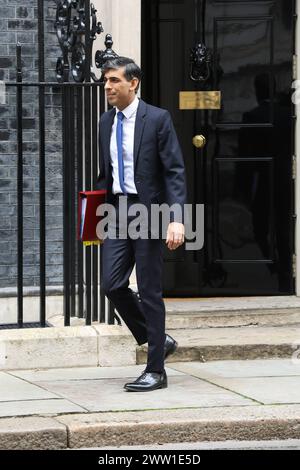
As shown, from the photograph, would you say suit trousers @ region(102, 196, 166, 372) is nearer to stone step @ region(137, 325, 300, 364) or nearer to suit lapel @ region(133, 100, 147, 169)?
suit lapel @ region(133, 100, 147, 169)

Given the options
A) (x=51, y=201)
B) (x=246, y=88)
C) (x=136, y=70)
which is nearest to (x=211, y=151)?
(x=246, y=88)

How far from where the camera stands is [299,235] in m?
10.8

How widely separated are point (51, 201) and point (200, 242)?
1308mm

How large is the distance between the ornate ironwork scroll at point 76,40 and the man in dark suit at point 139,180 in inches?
40.2

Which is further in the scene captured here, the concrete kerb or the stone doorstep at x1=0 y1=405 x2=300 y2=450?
the concrete kerb

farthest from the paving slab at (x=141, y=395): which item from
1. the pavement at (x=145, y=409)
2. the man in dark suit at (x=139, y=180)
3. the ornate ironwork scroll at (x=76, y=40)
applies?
the ornate ironwork scroll at (x=76, y=40)

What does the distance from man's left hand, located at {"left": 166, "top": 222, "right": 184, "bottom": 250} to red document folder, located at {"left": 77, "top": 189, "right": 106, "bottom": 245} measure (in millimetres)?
598

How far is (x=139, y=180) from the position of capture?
8125 millimetres

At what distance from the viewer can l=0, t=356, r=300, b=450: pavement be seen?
7.24 meters

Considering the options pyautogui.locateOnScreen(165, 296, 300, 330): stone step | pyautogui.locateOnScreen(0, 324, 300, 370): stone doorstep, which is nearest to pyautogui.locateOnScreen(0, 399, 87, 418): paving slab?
pyautogui.locateOnScreen(0, 324, 300, 370): stone doorstep

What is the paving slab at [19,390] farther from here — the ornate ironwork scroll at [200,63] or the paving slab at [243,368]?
the ornate ironwork scroll at [200,63]

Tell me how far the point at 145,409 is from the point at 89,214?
4.60ft

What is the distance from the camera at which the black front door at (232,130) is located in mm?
10609

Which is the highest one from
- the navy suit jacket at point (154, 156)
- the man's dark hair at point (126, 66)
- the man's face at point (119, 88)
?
the man's dark hair at point (126, 66)
